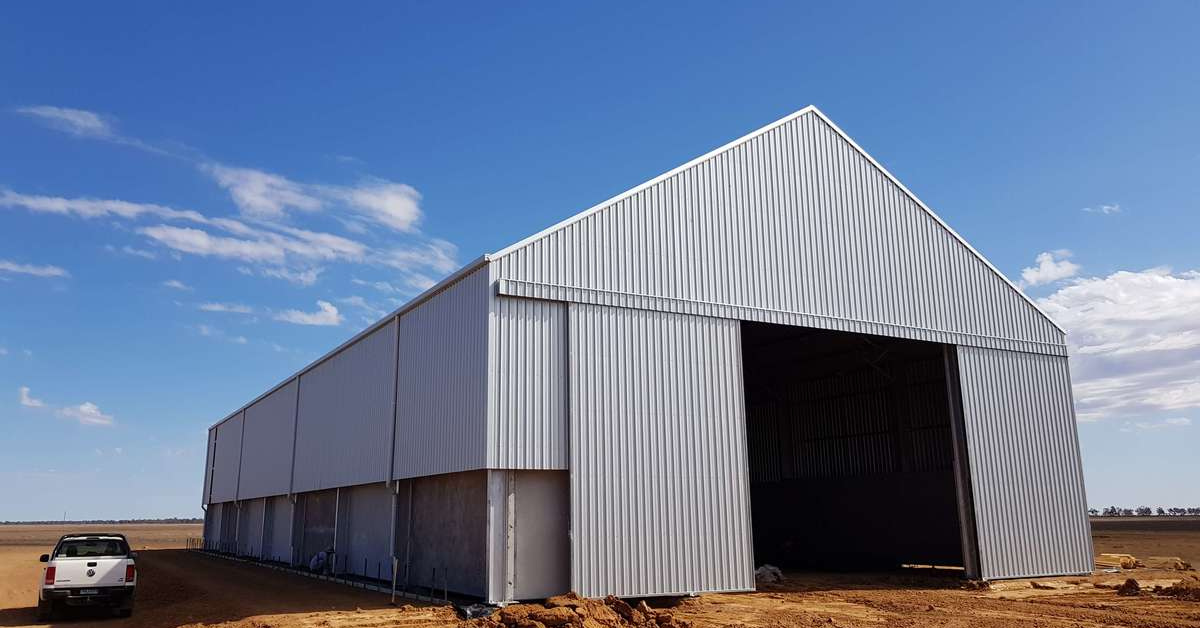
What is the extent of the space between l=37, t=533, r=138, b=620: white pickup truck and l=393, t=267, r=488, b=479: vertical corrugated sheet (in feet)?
23.5

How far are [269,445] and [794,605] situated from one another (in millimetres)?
28723

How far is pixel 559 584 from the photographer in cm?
1972

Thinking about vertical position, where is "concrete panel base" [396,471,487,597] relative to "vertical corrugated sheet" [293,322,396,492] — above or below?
below

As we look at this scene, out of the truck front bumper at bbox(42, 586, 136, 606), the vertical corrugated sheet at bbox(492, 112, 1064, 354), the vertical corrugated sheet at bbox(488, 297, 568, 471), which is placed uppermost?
the vertical corrugated sheet at bbox(492, 112, 1064, 354)

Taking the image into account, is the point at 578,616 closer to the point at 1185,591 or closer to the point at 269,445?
the point at 1185,591

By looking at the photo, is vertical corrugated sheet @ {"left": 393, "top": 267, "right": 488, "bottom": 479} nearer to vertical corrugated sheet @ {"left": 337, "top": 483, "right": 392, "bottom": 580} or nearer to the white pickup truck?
vertical corrugated sheet @ {"left": 337, "top": 483, "right": 392, "bottom": 580}

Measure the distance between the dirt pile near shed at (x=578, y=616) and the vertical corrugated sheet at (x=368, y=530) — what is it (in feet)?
31.8

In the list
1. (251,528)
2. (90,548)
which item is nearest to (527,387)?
(90,548)

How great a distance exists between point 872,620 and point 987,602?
4687 mm

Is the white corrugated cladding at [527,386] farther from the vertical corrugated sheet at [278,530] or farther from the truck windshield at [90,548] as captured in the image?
the vertical corrugated sheet at [278,530]

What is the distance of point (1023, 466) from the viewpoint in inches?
1080

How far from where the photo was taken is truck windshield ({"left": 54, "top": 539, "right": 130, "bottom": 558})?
20.4 m

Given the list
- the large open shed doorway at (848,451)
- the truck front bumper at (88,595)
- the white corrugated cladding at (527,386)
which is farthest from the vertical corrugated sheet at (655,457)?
the truck front bumper at (88,595)

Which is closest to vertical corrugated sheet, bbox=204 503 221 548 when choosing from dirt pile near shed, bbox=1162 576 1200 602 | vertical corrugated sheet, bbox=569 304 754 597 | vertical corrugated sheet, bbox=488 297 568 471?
vertical corrugated sheet, bbox=488 297 568 471
